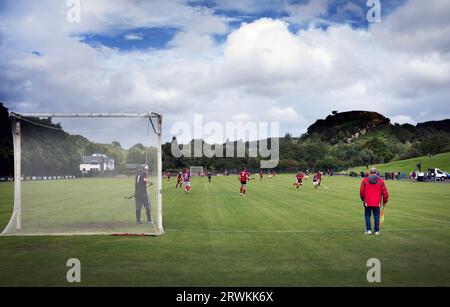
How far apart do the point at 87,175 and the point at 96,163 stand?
0.65m

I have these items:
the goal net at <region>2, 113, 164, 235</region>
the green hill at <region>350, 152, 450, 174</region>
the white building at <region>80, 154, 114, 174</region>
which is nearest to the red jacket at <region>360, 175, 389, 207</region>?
the goal net at <region>2, 113, 164, 235</region>

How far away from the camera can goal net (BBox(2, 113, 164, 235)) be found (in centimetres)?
1633

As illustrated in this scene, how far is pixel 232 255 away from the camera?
1179 centimetres

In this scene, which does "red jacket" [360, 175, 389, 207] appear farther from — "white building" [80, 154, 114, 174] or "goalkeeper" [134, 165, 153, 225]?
"white building" [80, 154, 114, 174]

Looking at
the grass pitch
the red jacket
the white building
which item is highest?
the white building

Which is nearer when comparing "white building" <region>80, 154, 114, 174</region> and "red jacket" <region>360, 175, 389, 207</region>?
"red jacket" <region>360, 175, 389, 207</region>

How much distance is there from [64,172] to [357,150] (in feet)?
544

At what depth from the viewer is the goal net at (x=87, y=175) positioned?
53.6ft

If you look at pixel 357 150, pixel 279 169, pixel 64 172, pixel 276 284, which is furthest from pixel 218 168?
pixel 276 284

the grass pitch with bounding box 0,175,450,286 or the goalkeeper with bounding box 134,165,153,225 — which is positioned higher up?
the goalkeeper with bounding box 134,165,153,225

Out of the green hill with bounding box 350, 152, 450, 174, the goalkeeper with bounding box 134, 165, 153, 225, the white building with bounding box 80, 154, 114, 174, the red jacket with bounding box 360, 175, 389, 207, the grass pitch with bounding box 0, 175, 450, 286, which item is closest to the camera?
the grass pitch with bounding box 0, 175, 450, 286

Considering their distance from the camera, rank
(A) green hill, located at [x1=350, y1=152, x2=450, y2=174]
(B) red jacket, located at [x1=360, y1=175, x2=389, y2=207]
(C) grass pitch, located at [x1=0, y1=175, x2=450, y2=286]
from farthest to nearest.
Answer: (A) green hill, located at [x1=350, y1=152, x2=450, y2=174]
(B) red jacket, located at [x1=360, y1=175, x2=389, y2=207]
(C) grass pitch, located at [x1=0, y1=175, x2=450, y2=286]
